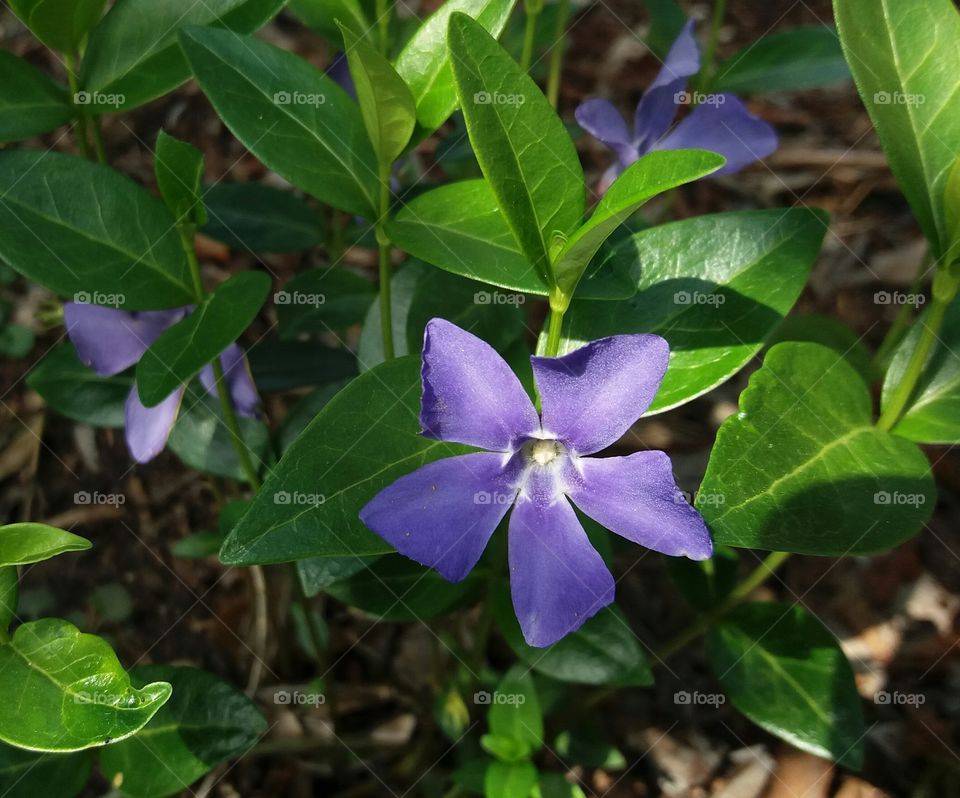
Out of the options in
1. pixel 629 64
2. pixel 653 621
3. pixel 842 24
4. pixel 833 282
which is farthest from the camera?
pixel 629 64

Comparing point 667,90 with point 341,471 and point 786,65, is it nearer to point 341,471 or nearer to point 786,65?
point 786,65

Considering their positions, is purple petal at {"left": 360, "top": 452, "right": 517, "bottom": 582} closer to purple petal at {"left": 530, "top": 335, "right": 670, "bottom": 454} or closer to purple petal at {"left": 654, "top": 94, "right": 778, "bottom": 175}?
purple petal at {"left": 530, "top": 335, "right": 670, "bottom": 454}

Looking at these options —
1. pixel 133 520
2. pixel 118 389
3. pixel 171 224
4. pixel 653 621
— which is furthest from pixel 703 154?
pixel 133 520

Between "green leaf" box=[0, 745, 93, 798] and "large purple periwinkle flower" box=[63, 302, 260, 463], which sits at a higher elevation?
"large purple periwinkle flower" box=[63, 302, 260, 463]

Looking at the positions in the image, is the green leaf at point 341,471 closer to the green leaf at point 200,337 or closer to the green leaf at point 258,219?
the green leaf at point 200,337

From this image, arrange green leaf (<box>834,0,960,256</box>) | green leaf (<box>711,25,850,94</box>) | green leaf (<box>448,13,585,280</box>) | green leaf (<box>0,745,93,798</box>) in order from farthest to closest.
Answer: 1. green leaf (<box>711,25,850,94</box>)
2. green leaf (<box>0,745,93,798</box>)
3. green leaf (<box>834,0,960,256</box>)
4. green leaf (<box>448,13,585,280</box>)

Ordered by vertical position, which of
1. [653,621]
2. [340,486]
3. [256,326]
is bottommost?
[653,621]

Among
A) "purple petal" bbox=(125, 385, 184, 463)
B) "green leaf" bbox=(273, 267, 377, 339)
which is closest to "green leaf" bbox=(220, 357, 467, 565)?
"purple petal" bbox=(125, 385, 184, 463)

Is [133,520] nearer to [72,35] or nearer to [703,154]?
[72,35]
